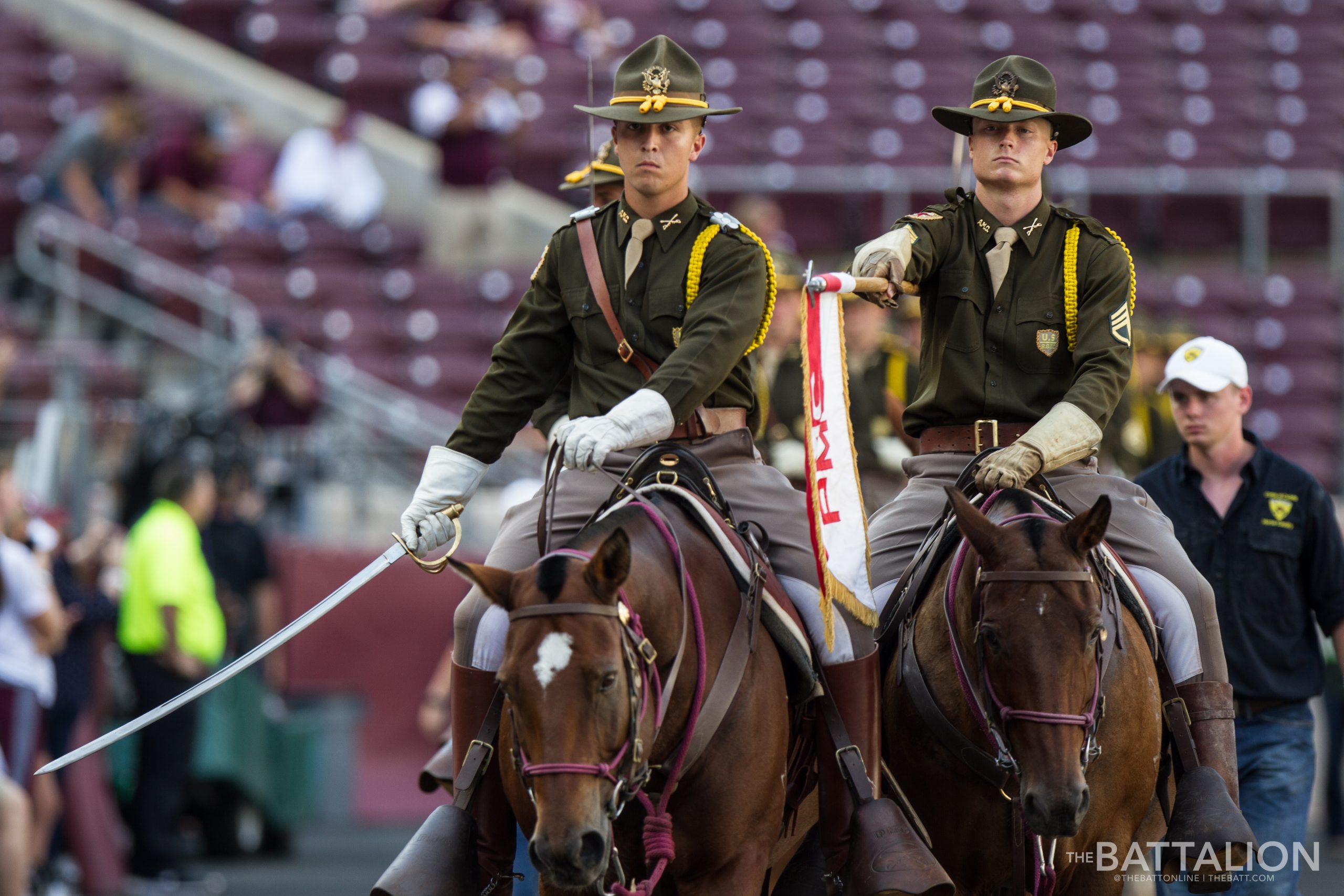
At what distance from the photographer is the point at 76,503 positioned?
478 inches

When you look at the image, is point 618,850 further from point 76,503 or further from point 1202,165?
point 1202,165

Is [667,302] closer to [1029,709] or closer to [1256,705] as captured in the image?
[1029,709]

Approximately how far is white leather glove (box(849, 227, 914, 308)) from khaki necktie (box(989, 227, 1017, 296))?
42 cm

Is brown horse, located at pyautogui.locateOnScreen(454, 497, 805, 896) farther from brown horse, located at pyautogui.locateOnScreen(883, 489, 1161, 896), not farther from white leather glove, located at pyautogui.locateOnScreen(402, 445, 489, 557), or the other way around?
white leather glove, located at pyautogui.locateOnScreen(402, 445, 489, 557)

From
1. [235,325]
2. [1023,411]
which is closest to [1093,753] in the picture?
[1023,411]

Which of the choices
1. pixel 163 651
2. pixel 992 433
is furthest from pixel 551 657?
pixel 163 651

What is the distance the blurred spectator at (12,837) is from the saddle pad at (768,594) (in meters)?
4.27

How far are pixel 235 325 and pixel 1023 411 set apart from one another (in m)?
10.2

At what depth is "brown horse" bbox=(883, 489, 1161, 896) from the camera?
15.9 ft

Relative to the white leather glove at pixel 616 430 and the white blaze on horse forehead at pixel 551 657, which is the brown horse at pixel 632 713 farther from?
the white leather glove at pixel 616 430

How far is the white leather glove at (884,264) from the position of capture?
5.47m

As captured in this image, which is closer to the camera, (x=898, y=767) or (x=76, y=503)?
(x=898, y=767)

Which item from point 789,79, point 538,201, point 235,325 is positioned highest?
point 789,79

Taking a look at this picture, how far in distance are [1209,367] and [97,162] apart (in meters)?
12.1
